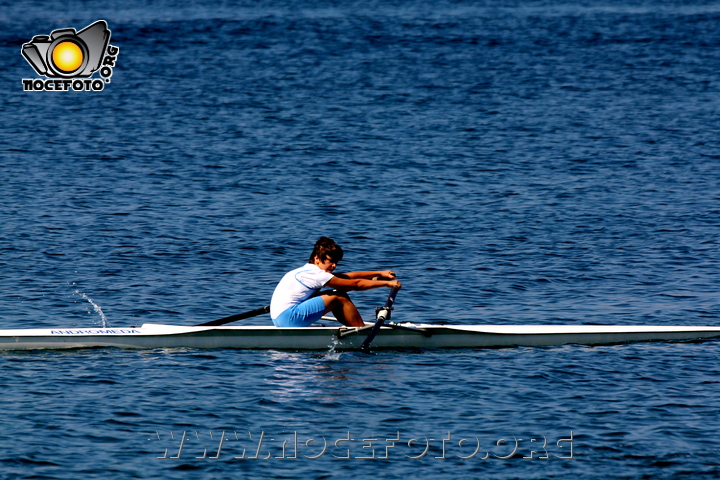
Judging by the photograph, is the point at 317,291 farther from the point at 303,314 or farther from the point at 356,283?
the point at 356,283

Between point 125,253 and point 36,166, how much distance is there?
990cm

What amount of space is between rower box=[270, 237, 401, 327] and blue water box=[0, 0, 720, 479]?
21.9 inches

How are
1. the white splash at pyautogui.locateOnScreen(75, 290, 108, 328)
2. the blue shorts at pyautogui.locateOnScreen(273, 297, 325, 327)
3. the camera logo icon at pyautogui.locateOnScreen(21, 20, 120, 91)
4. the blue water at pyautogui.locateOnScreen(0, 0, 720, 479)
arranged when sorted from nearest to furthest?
1. the blue water at pyautogui.locateOnScreen(0, 0, 720, 479)
2. the blue shorts at pyautogui.locateOnScreen(273, 297, 325, 327)
3. the white splash at pyautogui.locateOnScreen(75, 290, 108, 328)
4. the camera logo icon at pyautogui.locateOnScreen(21, 20, 120, 91)

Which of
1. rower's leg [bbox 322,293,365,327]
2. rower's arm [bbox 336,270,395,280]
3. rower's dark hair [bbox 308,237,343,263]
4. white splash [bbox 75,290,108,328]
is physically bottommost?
rower's leg [bbox 322,293,365,327]

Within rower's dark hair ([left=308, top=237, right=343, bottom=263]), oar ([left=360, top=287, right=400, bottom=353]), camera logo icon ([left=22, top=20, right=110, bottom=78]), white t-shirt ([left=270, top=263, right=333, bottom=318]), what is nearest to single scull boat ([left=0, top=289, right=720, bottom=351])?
oar ([left=360, top=287, right=400, bottom=353])

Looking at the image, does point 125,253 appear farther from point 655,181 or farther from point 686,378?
point 655,181

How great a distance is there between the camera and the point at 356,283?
13023 mm

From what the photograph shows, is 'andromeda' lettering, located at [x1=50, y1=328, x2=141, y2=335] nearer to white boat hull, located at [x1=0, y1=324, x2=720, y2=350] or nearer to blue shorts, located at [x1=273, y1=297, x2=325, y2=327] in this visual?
white boat hull, located at [x1=0, y1=324, x2=720, y2=350]

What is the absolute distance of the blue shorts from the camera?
42.7 ft

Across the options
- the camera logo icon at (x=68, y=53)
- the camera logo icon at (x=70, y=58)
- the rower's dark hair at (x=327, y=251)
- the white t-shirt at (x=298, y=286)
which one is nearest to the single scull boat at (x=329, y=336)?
the white t-shirt at (x=298, y=286)

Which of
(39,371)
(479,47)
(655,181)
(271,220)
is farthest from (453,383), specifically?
(479,47)

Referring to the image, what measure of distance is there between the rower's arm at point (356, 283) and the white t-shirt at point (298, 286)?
0.10 m

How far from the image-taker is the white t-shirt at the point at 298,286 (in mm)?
12891

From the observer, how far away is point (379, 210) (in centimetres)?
2350
